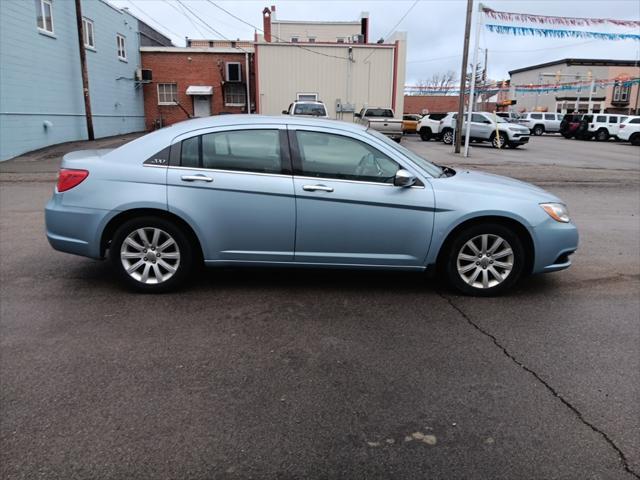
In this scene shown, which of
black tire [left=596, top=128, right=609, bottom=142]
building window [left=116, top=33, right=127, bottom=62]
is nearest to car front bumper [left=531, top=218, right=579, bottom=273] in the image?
building window [left=116, top=33, right=127, bottom=62]

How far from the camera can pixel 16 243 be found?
6711 mm

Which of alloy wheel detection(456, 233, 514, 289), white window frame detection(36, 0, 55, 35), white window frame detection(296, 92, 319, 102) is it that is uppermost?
white window frame detection(36, 0, 55, 35)

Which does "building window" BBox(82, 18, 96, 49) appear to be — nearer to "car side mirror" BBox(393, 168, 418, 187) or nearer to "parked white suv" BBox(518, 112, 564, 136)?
"car side mirror" BBox(393, 168, 418, 187)

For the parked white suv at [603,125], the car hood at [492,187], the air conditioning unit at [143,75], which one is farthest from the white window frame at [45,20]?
the parked white suv at [603,125]

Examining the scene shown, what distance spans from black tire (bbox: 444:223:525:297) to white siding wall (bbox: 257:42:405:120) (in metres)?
26.6

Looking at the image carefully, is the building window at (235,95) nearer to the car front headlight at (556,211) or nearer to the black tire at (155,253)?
the black tire at (155,253)

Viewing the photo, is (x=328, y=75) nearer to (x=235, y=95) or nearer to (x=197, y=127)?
(x=235, y=95)

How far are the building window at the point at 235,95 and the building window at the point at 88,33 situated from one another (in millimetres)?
10037

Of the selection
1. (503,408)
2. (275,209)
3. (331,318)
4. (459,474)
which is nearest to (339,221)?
(275,209)

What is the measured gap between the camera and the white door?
33.4 m

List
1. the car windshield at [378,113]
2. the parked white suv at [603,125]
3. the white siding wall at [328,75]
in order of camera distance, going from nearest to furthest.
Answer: the car windshield at [378,113], the white siding wall at [328,75], the parked white suv at [603,125]

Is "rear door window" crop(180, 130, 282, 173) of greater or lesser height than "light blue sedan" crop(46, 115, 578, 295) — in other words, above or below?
above

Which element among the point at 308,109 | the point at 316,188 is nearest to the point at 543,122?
the point at 308,109

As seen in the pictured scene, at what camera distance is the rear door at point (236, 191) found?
4789mm
